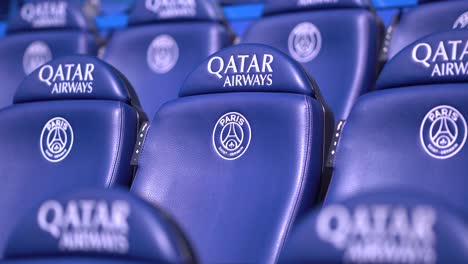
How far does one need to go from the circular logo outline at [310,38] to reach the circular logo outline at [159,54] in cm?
18

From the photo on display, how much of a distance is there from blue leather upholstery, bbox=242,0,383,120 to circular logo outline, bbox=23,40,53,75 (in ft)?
1.18

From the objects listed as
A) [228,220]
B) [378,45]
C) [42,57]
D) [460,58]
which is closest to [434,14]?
[378,45]

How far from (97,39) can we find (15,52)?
0.14m

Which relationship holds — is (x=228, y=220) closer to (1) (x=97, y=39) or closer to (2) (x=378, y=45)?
(2) (x=378, y=45)

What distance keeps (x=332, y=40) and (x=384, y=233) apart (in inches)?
24.0

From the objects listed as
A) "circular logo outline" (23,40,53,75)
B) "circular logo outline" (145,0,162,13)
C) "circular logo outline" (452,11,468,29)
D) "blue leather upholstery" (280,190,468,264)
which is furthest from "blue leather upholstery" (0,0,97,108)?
"blue leather upholstery" (280,190,468,264)

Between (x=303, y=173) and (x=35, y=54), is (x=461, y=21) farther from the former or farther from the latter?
(x=35, y=54)

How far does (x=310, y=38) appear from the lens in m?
0.99

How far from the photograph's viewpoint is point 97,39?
4.00ft

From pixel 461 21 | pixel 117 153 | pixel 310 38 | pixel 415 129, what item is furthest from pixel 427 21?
pixel 117 153

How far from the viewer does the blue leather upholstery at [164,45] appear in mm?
1048

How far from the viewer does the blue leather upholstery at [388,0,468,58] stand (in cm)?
94

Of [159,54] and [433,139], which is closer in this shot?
[433,139]

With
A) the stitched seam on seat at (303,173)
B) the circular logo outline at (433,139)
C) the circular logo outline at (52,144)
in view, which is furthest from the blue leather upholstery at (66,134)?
the circular logo outline at (433,139)
